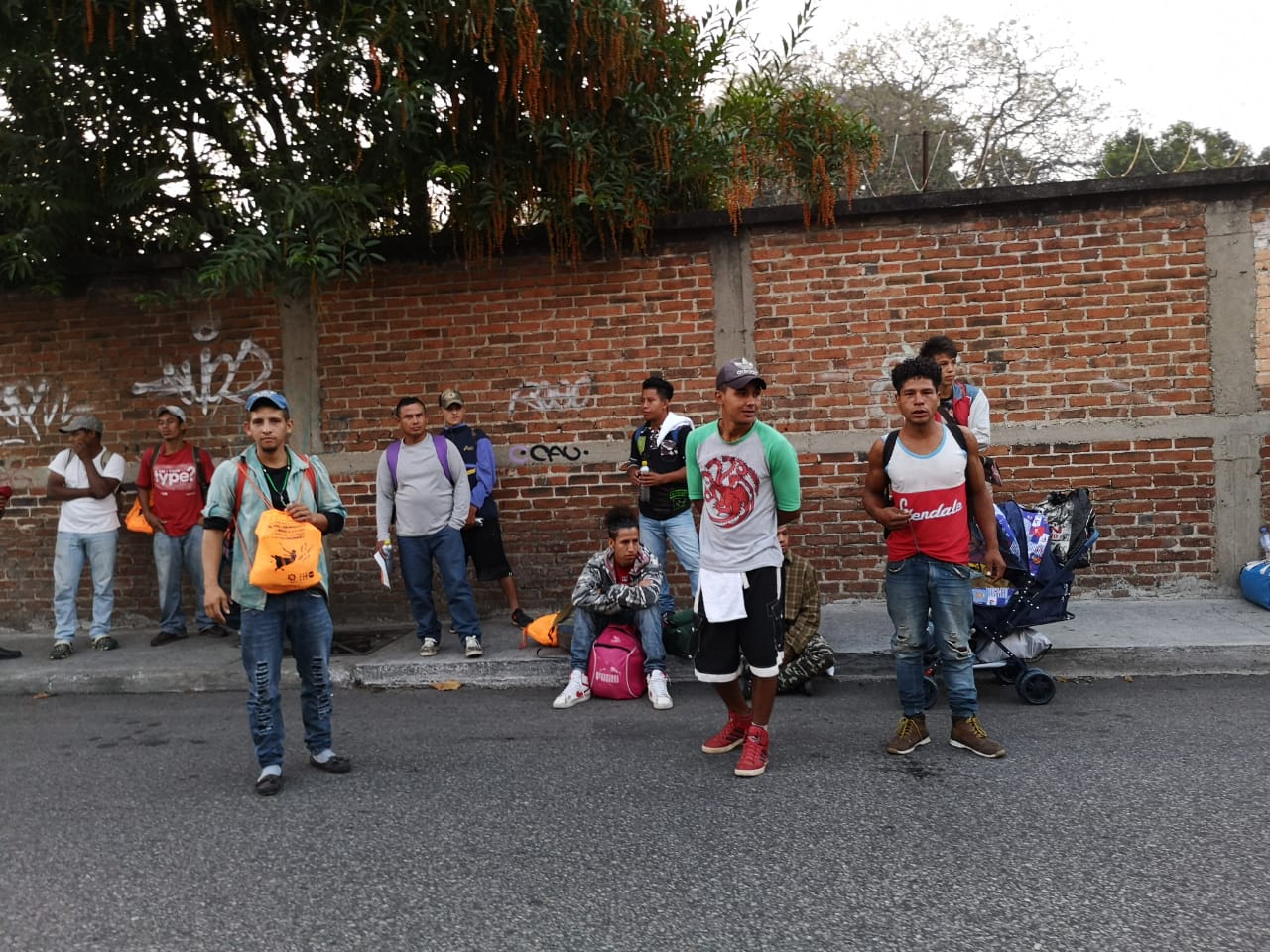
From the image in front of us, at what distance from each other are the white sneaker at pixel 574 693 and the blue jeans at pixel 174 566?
12.7 ft

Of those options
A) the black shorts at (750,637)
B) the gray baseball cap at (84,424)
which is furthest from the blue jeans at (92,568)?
the black shorts at (750,637)

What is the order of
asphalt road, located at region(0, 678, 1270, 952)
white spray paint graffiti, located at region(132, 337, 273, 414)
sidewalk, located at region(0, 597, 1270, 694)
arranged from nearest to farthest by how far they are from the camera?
1. asphalt road, located at region(0, 678, 1270, 952)
2. sidewalk, located at region(0, 597, 1270, 694)
3. white spray paint graffiti, located at region(132, 337, 273, 414)

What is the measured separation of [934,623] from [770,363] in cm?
364

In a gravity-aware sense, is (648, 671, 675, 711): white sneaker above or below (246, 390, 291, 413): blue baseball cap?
below

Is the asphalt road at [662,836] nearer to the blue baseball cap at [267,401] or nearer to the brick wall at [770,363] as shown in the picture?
the blue baseball cap at [267,401]

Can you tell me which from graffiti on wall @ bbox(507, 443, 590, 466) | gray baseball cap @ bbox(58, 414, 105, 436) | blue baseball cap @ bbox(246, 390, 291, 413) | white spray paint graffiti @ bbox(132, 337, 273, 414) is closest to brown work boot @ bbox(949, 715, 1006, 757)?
blue baseball cap @ bbox(246, 390, 291, 413)

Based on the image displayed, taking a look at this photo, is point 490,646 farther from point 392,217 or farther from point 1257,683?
point 1257,683

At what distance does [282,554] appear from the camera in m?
4.56

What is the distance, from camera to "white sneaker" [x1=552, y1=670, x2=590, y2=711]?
591 cm

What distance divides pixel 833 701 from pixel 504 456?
12.0 ft

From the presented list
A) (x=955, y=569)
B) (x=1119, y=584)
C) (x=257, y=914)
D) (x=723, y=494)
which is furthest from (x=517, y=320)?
(x=257, y=914)

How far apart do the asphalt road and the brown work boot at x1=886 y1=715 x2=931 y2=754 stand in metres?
0.07

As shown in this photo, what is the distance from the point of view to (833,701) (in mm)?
5832

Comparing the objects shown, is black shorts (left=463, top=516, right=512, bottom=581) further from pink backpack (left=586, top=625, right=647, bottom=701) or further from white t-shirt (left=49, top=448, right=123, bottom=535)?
white t-shirt (left=49, top=448, right=123, bottom=535)
